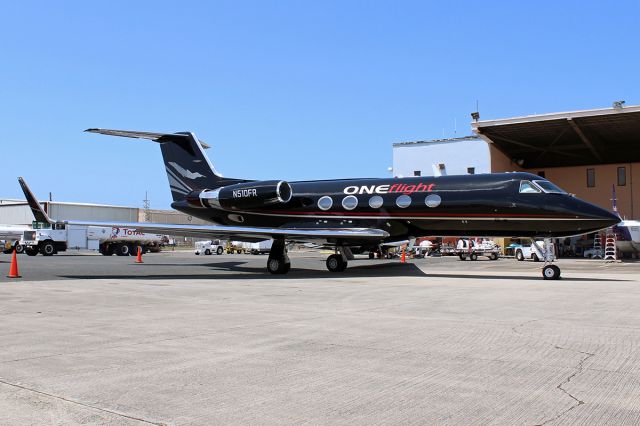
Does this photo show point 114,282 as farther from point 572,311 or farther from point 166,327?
point 572,311

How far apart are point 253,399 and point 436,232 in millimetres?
15657

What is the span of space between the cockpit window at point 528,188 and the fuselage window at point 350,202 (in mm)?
5680

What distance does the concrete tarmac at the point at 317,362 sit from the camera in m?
4.06

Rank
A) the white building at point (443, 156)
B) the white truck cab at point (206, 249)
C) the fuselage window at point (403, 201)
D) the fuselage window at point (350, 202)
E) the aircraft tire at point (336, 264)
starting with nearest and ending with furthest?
the fuselage window at point (403, 201) → the fuselage window at point (350, 202) → the aircraft tire at point (336, 264) → the white building at point (443, 156) → the white truck cab at point (206, 249)

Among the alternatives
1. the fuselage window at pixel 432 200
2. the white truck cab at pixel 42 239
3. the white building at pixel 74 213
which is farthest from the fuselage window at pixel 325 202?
the white building at pixel 74 213

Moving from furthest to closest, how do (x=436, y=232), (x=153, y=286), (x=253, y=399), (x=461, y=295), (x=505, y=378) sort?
(x=436, y=232) → (x=153, y=286) → (x=461, y=295) → (x=505, y=378) → (x=253, y=399)

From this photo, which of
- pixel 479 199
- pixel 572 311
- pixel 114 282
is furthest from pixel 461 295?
pixel 114 282

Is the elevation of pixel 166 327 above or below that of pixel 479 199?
below

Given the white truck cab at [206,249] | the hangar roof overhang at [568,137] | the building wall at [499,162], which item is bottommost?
Result: the white truck cab at [206,249]

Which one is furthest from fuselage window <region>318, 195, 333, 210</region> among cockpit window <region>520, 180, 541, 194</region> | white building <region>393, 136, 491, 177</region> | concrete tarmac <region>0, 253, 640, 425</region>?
white building <region>393, 136, 491, 177</region>

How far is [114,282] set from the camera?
609 inches

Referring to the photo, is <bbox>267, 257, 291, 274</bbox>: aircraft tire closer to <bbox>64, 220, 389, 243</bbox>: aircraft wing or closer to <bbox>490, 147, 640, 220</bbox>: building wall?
<bbox>64, 220, 389, 243</bbox>: aircraft wing

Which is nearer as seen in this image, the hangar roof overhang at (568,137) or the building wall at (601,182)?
the hangar roof overhang at (568,137)

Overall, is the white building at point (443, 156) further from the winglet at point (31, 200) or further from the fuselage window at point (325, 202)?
the winglet at point (31, 200)
